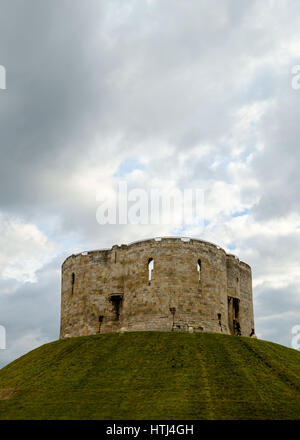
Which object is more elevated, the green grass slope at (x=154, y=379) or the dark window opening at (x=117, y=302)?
the dark window opening at (x=117, y=302)

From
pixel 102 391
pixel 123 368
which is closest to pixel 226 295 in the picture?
pixel 123 368

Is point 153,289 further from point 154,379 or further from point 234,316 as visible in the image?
point 154,379

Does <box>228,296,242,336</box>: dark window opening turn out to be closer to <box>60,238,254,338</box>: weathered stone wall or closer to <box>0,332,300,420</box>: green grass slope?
<box>60,238,254,338</box>: weathered stone wall

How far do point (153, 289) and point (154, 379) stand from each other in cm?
1334

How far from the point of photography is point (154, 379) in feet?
113

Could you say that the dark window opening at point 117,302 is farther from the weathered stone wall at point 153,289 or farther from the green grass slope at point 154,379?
the green grass slope at point 154,379

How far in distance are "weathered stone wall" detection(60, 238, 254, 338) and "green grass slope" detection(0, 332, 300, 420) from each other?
3.76 metres

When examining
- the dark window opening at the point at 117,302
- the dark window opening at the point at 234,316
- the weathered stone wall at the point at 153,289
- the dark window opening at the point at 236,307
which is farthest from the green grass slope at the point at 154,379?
the dark window opening at the point at 236,307

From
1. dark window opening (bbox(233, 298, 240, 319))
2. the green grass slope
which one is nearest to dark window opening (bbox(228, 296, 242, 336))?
dark window opening (bbox(233, 298, 240, 319))

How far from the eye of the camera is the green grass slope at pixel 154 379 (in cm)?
2992

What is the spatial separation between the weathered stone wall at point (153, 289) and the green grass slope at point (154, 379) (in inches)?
148

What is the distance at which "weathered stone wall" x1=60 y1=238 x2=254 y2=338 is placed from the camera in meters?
46.4
